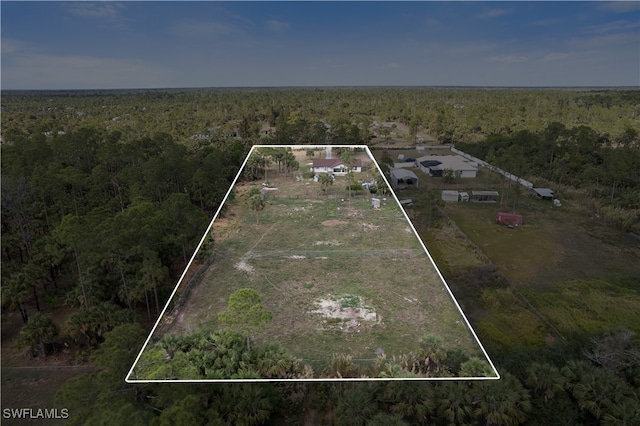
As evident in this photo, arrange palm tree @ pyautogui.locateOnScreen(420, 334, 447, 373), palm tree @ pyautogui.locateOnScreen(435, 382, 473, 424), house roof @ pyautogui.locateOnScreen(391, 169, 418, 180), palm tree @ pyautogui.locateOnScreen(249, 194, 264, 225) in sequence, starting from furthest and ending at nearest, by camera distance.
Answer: house roof @ pyautogui.locateOnScreen(391, 169, 418, 180), palm tree @ pyautogui.locateOnScreen(435, 382, 473, 424), palm tree @ pyautogui.locateOnScreen(249, 194, 264, 225), palm tree @ pyautogui.locateOnScreen(420, 334, 447, 373)

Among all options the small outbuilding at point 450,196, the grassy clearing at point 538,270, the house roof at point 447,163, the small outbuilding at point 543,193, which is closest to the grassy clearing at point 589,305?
the grassy clearing at point 538,270

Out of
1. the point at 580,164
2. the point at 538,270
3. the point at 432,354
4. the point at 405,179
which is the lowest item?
the point at 538,270

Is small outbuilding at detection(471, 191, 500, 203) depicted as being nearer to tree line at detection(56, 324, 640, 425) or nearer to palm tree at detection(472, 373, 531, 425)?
tree line at detection(56, 324, 640, 425)

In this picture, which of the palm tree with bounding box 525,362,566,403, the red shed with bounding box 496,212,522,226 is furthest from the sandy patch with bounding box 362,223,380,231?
the red shed with bounding box 496,212,522,226


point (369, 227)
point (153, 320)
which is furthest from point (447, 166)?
point (369, 227)

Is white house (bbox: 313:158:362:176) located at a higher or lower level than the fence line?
higher

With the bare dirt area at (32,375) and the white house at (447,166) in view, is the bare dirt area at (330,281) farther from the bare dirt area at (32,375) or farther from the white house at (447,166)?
the white house at (447,166)

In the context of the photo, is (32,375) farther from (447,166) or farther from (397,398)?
(447,166)

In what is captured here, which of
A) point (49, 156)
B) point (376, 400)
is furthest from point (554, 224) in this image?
point (49, 156)
